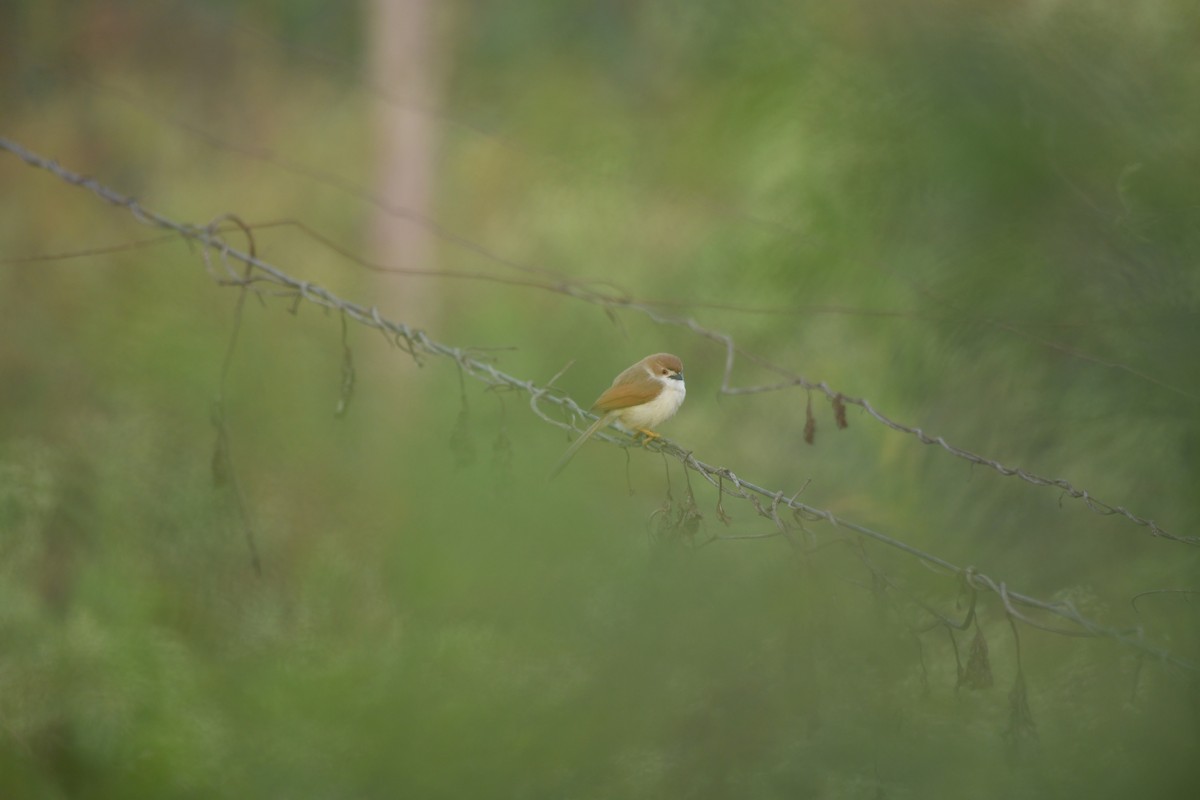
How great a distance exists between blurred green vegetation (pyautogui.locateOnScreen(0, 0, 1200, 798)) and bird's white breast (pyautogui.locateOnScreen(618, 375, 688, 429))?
0.54 ft

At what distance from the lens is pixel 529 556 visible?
2.41 m

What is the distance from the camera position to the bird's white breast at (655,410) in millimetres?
1365

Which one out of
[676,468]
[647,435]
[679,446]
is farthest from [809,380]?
[676,468]

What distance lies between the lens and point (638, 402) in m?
1.36

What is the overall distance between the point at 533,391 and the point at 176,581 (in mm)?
2045

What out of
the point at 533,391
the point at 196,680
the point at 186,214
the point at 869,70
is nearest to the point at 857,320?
the point at 869,70

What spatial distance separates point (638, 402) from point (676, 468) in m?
1.59

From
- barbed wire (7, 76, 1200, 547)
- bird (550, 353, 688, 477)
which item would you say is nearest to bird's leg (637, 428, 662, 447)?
bird (550, 353, 688, 477)

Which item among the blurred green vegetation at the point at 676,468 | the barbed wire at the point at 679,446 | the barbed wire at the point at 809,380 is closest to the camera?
the barbed wire at the point at 679,446

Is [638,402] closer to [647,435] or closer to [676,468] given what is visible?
[647,435]

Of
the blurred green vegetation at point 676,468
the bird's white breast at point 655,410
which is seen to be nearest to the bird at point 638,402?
the bird's white breast at point 655,410

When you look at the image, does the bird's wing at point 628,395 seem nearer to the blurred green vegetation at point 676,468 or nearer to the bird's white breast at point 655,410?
the bird's white breast at point 655,410

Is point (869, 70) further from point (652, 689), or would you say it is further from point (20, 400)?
point (20, 400)

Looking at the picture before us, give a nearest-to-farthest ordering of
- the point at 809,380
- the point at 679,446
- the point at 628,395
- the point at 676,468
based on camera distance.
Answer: the point at 679,446 < the point at 628,395 < the point at 809,380 < the point at 676,468
